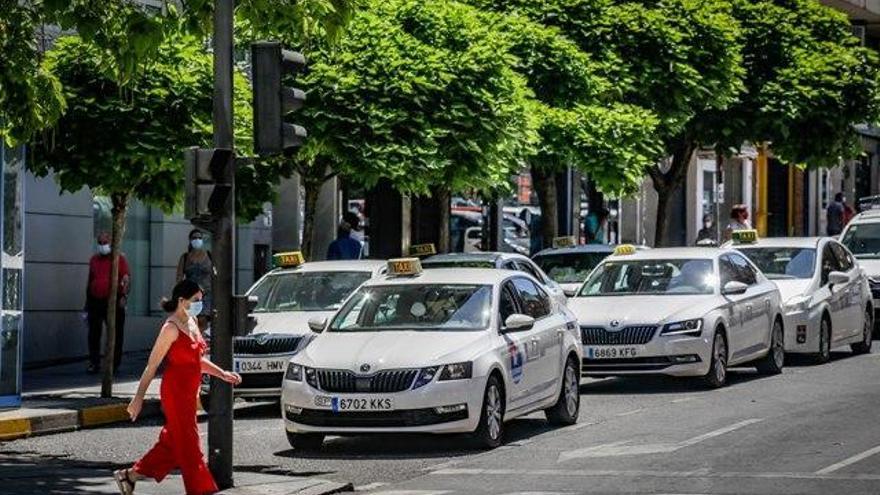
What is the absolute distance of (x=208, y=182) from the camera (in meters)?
15.0

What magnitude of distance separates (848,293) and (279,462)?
41.5 ft

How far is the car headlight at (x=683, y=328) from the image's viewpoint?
2256 cm

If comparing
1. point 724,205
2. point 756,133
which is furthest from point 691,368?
point 724,205

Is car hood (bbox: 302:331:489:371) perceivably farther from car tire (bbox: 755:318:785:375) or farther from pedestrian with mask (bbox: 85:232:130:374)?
pedestrian with mask (bbox: 85:232:130:374)

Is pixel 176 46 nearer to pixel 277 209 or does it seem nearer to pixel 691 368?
pixel 691 368

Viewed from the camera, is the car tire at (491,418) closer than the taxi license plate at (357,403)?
No

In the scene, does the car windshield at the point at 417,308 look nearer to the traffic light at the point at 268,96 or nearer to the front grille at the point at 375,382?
the front grille at the point at 375,382

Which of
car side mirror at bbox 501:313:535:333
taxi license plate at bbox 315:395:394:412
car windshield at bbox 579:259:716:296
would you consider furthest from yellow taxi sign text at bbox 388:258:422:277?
car windshield at bbox 579:259:716:296

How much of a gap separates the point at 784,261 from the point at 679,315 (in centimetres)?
545

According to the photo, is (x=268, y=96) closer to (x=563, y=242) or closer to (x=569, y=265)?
(x=569, y=265)

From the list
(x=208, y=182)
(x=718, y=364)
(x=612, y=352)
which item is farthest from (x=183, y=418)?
(x=718, y=364)

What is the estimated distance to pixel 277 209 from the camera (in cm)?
3625

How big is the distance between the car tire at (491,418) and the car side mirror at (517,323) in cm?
58

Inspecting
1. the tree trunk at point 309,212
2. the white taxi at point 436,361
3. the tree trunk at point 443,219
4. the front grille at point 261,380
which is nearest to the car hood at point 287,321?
the front grille at point 261,380
